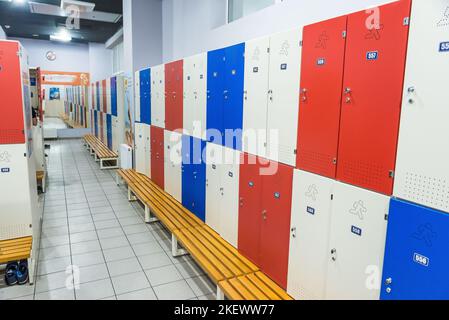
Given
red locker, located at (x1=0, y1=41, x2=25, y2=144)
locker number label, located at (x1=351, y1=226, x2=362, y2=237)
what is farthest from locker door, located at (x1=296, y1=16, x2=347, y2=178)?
red locker, located at (x1=0, y1=41, x2=25, y2=144)

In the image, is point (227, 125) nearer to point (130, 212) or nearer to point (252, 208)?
point (252, 208)

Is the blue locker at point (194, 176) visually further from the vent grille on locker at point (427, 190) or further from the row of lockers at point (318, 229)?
the vent grille on locker at point (427, 190)

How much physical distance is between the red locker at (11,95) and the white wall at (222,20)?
2.66m

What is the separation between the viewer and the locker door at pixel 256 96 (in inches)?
112

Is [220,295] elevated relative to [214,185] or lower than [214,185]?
lower

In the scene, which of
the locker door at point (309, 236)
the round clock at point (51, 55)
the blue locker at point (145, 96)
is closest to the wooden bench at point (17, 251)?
the locker door at point (309, 236)

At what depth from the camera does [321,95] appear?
2.27 meters

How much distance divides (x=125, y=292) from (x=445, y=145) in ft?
9.28

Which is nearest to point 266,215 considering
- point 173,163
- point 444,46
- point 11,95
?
point 444,46

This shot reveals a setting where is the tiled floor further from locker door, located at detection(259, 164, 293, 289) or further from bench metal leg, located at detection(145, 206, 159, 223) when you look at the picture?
locker door, located at detection(259, 164, 293, 289)

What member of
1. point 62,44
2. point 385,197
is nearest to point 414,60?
point 385,197

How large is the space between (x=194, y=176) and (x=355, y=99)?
2.58 m

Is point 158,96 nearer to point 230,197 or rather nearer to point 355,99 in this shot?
point 230,197

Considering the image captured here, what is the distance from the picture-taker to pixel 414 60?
5.47ft
